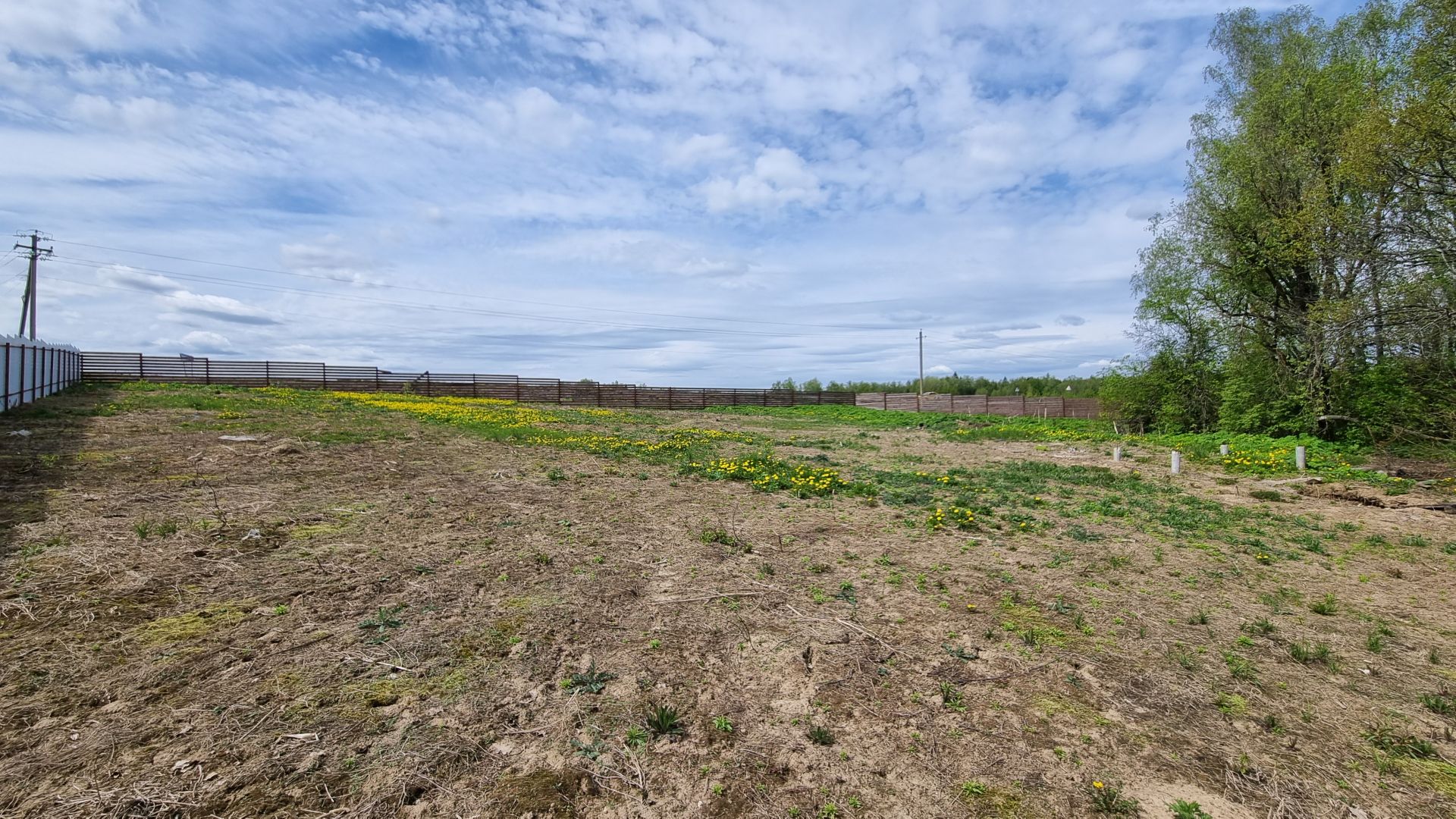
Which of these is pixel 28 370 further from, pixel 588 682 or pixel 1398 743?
pixel 1398 743

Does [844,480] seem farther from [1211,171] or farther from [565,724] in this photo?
[1211,171]

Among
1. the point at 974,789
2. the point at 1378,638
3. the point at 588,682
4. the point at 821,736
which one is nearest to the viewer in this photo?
the point at 974,789

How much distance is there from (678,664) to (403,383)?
130 feet

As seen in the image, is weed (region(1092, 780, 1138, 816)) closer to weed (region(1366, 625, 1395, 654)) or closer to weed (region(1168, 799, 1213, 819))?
weed (region(1168, 799, 1213, 819))

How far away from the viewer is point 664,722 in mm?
3293

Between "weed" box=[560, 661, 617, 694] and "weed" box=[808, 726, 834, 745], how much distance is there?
1.28 metres

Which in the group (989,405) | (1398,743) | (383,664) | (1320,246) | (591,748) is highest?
(1320,246)

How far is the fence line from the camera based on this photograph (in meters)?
15.2

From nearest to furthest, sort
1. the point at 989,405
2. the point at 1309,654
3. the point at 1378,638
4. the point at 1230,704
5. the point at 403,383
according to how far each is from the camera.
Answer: the point at 1230,704 → the point at 1309,654 → the point at 1378,638 → the point at 403,383 → the point at 989,405

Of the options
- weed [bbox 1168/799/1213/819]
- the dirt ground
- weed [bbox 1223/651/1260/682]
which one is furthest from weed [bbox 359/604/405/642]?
weed [bbox 1223/651/1260/682]

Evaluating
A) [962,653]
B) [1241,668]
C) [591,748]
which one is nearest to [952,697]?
[962,653]

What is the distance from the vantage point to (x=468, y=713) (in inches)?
131

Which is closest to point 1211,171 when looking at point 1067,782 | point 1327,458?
point 1327,458

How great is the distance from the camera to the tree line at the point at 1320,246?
13.3 m
